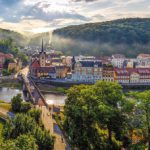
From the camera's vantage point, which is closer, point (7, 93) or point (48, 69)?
point (7, 93)

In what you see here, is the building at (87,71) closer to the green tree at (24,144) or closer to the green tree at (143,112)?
the green tree at (143,112)

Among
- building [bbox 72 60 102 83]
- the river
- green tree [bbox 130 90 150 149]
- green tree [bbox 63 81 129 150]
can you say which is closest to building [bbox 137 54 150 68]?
building [bbox 72 60 102 83]

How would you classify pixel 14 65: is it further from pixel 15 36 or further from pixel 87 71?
pixel 15 36

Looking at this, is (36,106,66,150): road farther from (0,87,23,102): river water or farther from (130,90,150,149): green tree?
(0,87,23,102): river water

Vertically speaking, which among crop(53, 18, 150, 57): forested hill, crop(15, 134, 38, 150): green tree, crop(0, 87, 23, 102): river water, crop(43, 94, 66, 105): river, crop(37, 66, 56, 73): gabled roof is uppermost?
crop(53, 18, 150, 57): forested hill

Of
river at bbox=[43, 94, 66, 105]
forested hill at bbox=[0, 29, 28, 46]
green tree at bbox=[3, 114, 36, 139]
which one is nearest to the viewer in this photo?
green tree at bbox=[3, 114, 36, 139]

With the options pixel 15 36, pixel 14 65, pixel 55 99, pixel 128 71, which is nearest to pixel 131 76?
pixel 128 71

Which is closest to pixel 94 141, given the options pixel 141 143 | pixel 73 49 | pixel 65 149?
pixel 65 149
